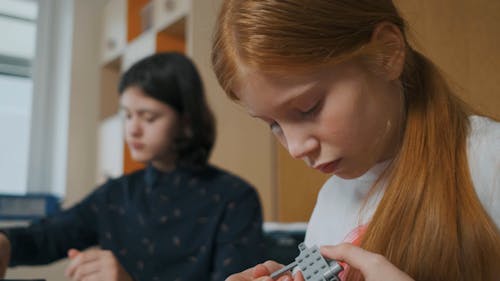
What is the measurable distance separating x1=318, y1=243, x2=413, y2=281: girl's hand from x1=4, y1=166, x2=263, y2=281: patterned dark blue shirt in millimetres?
387

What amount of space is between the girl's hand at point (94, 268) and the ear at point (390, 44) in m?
0.31

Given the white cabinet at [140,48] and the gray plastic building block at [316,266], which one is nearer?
the gray plastic building block at [316,266]

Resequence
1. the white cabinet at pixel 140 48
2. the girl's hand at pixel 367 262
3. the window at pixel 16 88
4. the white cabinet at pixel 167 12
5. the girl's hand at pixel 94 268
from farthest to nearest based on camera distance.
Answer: the white cabinet at pixel 140 48 → the white cabinet at pixel 167 12 → the window at pixel 16 88 → the girl's hand at pixel 94 268 → the girl's hand at pixel 367 262

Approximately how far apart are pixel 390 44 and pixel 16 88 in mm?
552

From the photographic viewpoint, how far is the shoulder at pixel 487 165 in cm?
28

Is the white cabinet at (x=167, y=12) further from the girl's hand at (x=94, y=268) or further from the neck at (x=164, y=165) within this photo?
the girl's hand at (x=94, y=268)

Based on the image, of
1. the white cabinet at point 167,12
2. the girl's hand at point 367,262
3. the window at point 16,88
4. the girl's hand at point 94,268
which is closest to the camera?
the girl's hand at point 367,262

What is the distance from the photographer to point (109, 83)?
0.89m

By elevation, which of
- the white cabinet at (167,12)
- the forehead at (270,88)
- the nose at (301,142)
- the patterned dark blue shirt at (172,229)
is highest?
the white cabinet at (167,12)

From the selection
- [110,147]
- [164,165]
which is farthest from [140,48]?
[164,165]

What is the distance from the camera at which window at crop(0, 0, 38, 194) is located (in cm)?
64

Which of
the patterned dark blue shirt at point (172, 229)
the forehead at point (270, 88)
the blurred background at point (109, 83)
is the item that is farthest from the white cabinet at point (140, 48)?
the forehead at point (270, 88)

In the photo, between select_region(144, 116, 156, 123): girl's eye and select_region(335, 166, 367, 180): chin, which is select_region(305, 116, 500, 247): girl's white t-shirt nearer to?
select_region(335, 166, 367, 180): chin

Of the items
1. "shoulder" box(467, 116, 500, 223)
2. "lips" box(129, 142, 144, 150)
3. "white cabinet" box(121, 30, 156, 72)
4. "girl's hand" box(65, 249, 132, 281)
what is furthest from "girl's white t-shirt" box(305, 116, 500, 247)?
"white cabinet" box(121, 30, 156, 72)
